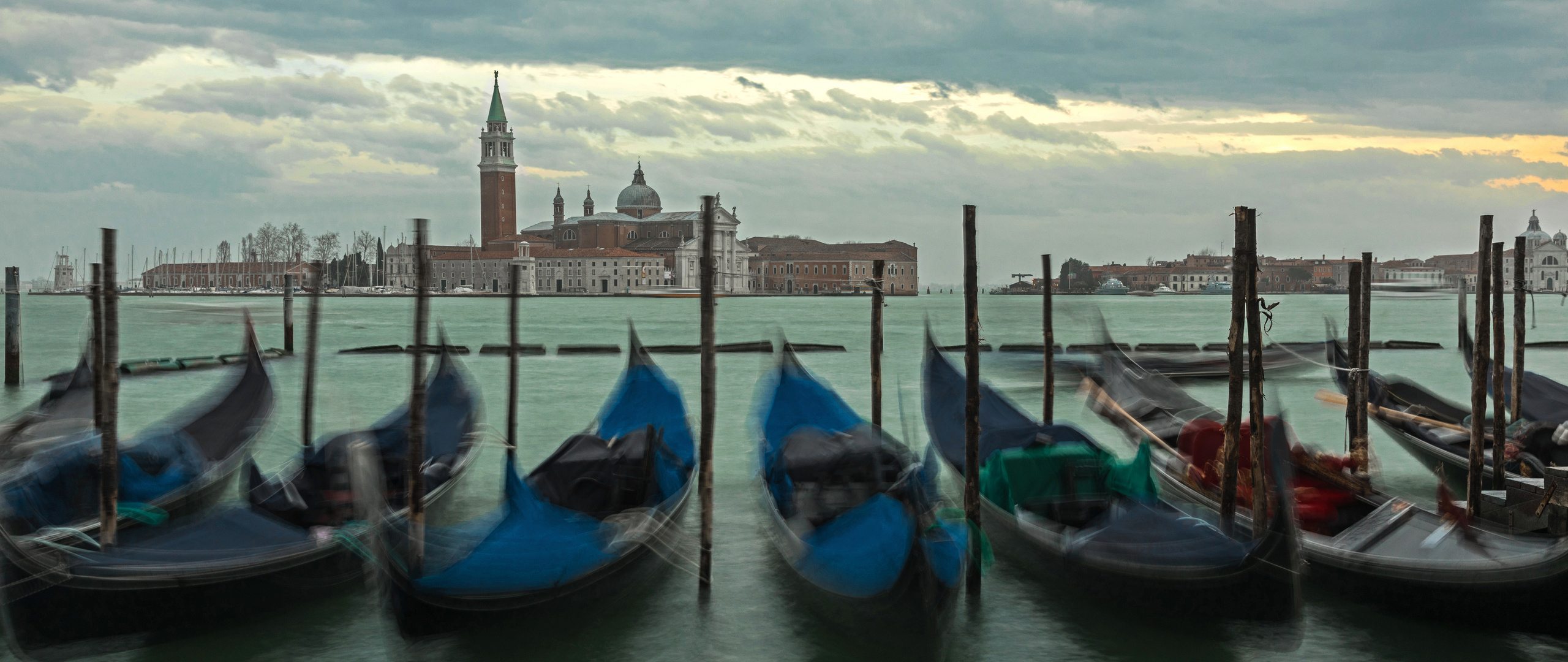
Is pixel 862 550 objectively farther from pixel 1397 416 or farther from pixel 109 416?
pixel 1397 416

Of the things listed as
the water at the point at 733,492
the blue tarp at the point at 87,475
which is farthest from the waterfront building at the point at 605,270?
the blue tarp at the point at 87,475

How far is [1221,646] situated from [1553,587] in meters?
1.04

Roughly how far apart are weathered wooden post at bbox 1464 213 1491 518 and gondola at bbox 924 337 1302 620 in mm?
1098

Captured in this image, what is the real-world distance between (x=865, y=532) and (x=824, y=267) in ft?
208

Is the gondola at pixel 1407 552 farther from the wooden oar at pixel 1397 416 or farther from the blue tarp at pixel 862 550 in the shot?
the wooden oar at pixel 1397 416

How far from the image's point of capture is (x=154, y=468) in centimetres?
495

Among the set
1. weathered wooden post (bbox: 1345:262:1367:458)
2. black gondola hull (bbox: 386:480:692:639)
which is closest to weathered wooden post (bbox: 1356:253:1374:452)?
weathered wooden post (bbox: 1345:262:1367:458)

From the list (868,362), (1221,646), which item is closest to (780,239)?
(868,362)

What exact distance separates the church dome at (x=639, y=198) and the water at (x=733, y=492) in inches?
1412

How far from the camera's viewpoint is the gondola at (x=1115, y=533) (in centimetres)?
356

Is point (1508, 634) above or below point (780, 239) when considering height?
below

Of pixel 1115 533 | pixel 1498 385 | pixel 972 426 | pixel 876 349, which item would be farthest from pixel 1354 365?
pixel 1115 533

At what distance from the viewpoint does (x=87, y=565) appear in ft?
11.5

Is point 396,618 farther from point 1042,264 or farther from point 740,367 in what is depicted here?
point 740,367
